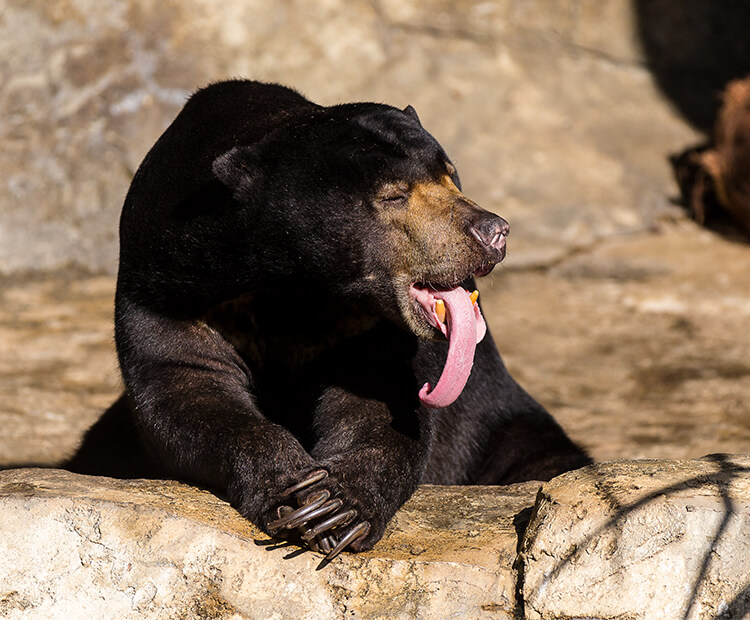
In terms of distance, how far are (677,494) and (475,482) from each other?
67.2 inches

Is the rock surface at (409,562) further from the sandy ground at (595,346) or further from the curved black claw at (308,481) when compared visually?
the sandy ground at (595,346)

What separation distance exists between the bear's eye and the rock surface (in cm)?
99

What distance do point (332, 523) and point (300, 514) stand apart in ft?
0.30

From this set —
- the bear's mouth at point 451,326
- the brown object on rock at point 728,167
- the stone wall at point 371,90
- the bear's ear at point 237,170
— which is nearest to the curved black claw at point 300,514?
the bear's mouth at point 451,326

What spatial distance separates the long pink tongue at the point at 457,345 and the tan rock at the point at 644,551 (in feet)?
1.64

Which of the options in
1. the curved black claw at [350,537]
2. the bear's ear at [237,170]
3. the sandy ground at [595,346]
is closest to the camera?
the curved black claw at [350,537]

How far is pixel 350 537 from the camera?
124 inches

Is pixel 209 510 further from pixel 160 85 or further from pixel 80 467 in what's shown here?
pixel 160 85

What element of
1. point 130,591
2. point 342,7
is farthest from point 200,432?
point 342,7

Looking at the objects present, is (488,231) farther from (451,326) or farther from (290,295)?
(290,295)

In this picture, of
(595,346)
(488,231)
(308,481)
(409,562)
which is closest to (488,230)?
(488,231)

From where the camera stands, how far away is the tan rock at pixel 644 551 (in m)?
2.76

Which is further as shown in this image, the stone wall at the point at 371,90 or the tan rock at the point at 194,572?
the stone wall at the point at 371,90

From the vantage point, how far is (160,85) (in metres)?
8.98
